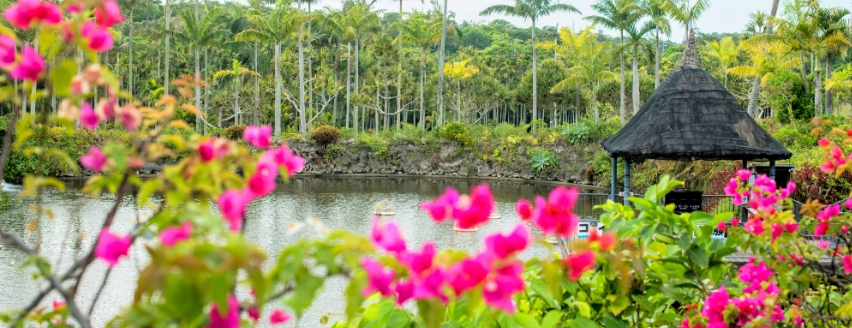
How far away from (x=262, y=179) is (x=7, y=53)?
0.54m

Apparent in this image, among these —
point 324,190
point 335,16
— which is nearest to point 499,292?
point 324,190

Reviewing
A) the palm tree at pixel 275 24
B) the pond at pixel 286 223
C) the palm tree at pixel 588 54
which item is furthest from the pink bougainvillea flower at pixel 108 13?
the palm tree at pixel 588 54

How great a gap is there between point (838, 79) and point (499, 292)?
25.4 meters

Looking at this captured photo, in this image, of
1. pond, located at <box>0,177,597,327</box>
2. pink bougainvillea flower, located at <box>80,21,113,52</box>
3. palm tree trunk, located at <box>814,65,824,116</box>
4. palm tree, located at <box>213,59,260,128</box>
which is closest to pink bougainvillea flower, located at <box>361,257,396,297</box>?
pink bougainvillea flower, located at <box>80,21,113,52</box>

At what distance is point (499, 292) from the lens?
4.12 ft

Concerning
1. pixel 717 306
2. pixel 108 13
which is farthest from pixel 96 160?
pixel 717 306

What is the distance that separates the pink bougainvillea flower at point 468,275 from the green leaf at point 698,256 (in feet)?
4.49

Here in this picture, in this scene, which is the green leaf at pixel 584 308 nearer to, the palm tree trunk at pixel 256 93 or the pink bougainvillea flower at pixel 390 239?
the pink bougainvillea flower at pixel 390 239

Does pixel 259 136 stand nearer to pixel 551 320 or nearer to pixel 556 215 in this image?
pixel 556 215

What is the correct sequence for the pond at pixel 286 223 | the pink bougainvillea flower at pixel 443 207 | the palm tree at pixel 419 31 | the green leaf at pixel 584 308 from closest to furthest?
the pink bougainvillea flower at pixel 443 207 → the green leaf at pixel 584 308 → the pond at pixel 286 223 → the palm tree at pixel 419 31

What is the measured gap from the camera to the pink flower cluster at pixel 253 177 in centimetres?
129

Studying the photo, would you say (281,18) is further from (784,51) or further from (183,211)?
(183,211)

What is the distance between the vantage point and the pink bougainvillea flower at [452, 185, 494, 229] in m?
1.33

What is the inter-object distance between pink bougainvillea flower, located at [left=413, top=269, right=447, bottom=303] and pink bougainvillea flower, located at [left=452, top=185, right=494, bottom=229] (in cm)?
9
